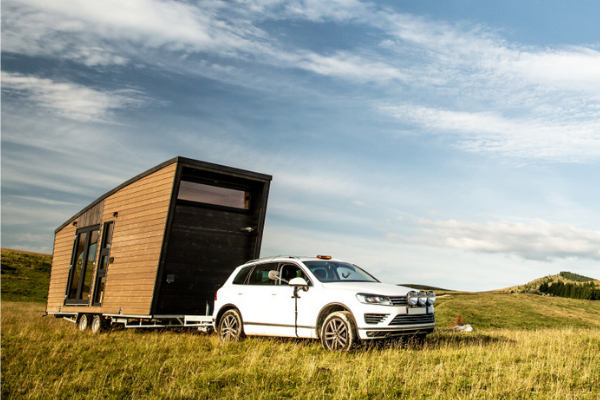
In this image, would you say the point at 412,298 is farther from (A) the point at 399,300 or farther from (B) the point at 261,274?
(B) the point at 261,274

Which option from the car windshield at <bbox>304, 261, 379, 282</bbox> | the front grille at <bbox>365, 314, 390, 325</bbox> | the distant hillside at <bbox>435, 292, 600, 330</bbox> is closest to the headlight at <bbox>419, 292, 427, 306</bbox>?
the front grille at <bbox>365, 314, 390, 325</bbox>

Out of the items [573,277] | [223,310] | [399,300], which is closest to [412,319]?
[399,300]

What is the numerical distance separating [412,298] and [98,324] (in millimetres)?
9752

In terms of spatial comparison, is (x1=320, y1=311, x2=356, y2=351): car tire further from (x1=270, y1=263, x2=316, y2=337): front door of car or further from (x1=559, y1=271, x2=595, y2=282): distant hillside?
(x1=559, y1=271, x2=595, y2=282): distant hillside

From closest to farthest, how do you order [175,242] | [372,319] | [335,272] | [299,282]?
[372,319] → [299,282] → [335,272] → [175,242]

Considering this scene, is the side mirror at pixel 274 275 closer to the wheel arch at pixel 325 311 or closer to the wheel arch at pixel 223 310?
the wheel arch at pixel 223 310

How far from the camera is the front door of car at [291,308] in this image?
8969 mm

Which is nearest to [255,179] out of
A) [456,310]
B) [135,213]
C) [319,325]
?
[135,213]

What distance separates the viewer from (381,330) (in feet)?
26.7

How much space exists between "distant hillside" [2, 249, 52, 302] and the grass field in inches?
1649

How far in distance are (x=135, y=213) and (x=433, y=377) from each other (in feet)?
32.0

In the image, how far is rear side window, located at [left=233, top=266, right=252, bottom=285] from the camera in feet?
35.4

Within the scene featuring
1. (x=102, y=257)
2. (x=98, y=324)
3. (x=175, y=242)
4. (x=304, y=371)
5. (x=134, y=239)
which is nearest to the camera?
(x=304, y=371)

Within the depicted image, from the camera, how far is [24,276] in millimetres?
57750
